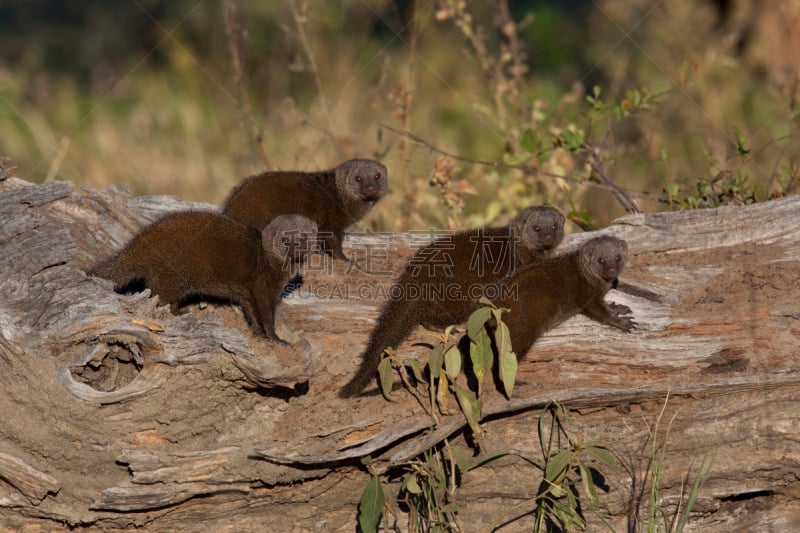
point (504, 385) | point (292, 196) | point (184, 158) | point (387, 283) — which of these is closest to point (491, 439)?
point (504, 385)

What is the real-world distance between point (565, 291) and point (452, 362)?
38.9 inches

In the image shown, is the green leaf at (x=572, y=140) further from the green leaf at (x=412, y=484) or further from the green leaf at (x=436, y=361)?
the green leaf at (x=412, y=484)

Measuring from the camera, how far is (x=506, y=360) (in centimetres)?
333

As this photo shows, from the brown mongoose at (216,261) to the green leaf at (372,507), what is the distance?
90cm

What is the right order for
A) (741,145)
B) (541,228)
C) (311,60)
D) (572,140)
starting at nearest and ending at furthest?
(541,228) → (741,145) → (572,140) → (311,60)

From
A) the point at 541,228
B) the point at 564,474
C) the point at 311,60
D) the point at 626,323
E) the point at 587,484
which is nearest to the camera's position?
the point at 587,484

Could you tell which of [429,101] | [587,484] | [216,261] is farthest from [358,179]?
[429,101]

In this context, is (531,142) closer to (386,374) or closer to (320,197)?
(320,197)

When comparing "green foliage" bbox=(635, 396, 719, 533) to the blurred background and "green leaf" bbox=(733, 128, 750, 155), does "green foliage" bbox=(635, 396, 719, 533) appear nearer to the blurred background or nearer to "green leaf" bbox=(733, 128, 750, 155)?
the blurred background

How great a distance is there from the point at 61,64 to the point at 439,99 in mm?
5883

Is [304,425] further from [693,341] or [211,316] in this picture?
[693,341]

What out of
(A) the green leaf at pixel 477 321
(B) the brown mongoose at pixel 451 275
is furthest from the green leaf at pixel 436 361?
(B) the brown mongoose at pixel 451 275

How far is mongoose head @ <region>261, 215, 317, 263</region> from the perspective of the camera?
4.12m

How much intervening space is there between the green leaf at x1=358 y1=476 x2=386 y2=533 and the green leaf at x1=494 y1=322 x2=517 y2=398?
630 mm
